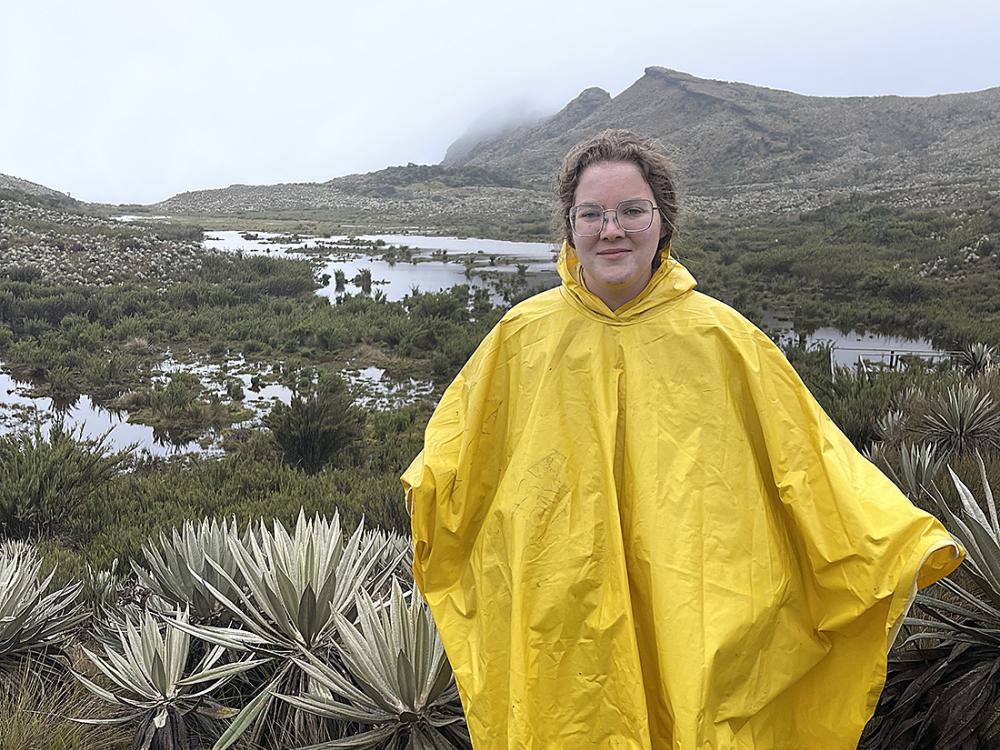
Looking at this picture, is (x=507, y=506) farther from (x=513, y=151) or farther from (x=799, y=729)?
(x=513, y=151)

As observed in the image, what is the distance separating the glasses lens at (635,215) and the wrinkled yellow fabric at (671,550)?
5.9 inches

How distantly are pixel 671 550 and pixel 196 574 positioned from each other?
2435 millimetres

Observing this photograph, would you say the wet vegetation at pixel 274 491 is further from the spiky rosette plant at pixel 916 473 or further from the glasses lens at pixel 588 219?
the glasses lens at pixel 588 219

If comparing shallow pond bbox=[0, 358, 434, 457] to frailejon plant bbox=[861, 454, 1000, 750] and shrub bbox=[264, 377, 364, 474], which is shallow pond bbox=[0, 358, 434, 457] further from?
frailejon plant bbox=[861, 454, 1000, 750]

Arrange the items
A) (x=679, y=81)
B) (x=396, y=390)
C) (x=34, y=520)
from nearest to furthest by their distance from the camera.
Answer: (x=34, y=520) → (x=396, y=390) → (x=679, y=81)

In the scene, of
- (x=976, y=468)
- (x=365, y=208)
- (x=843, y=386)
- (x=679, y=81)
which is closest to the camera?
(x=976, y=468)

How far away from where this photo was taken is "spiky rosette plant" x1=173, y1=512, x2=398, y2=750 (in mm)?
2678

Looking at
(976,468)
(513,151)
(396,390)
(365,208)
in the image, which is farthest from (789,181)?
(513,151)

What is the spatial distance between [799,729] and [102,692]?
250cm

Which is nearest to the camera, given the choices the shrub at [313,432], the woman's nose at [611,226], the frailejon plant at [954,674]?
the woman's nose at [611,226]

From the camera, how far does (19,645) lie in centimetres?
345

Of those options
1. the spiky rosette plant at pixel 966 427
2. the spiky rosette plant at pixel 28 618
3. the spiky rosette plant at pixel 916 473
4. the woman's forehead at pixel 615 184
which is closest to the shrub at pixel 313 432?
the spiky rosette plant at pixel 28 618

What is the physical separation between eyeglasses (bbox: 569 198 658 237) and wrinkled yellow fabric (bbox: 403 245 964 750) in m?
0.16

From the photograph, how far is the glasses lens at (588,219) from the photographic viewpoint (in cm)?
201
